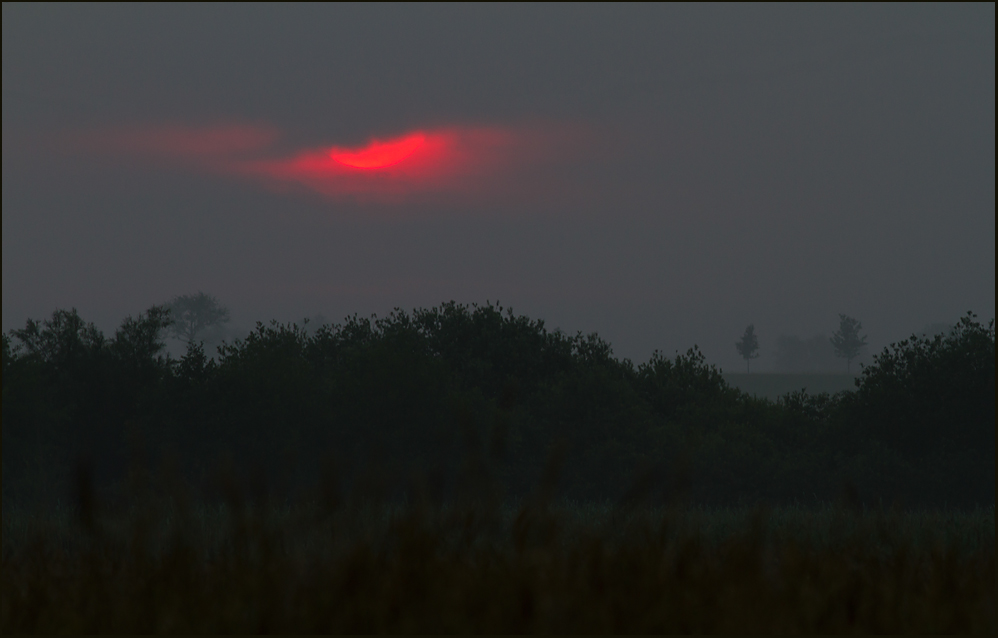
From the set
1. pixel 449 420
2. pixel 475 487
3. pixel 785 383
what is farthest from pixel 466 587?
pixel 785 383

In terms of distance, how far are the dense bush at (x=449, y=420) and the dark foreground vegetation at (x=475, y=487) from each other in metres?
0.11

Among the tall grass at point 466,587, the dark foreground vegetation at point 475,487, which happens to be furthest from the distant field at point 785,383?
the tall grass at point 466,587

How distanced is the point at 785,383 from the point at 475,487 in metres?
168

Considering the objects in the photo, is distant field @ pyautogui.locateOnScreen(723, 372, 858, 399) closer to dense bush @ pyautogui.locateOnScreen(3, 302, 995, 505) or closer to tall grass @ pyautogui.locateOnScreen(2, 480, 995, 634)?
dense bush @ pyautogui.locateOnScreen(3, 302, 995, 505)

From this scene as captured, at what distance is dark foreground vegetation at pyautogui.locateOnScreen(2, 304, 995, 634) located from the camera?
5039 mm

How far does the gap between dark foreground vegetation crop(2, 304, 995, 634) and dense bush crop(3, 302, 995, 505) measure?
0.36ft

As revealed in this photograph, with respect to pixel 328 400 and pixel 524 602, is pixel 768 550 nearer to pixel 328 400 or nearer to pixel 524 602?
pixel 524 602

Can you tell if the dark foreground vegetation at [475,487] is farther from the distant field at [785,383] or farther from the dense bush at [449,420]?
the distant field at [785,383]

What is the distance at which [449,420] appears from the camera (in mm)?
32062

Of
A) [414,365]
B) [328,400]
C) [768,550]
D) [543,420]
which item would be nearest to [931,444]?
[543,420]

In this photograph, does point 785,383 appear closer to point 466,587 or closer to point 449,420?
point 449,420

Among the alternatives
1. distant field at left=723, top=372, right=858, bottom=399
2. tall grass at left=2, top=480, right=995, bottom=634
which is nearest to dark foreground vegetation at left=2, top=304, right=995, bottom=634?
tall grass at left=2, top=480, right=995, bottom=634

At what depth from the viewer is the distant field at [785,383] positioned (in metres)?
150

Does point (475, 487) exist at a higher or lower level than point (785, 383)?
lower
